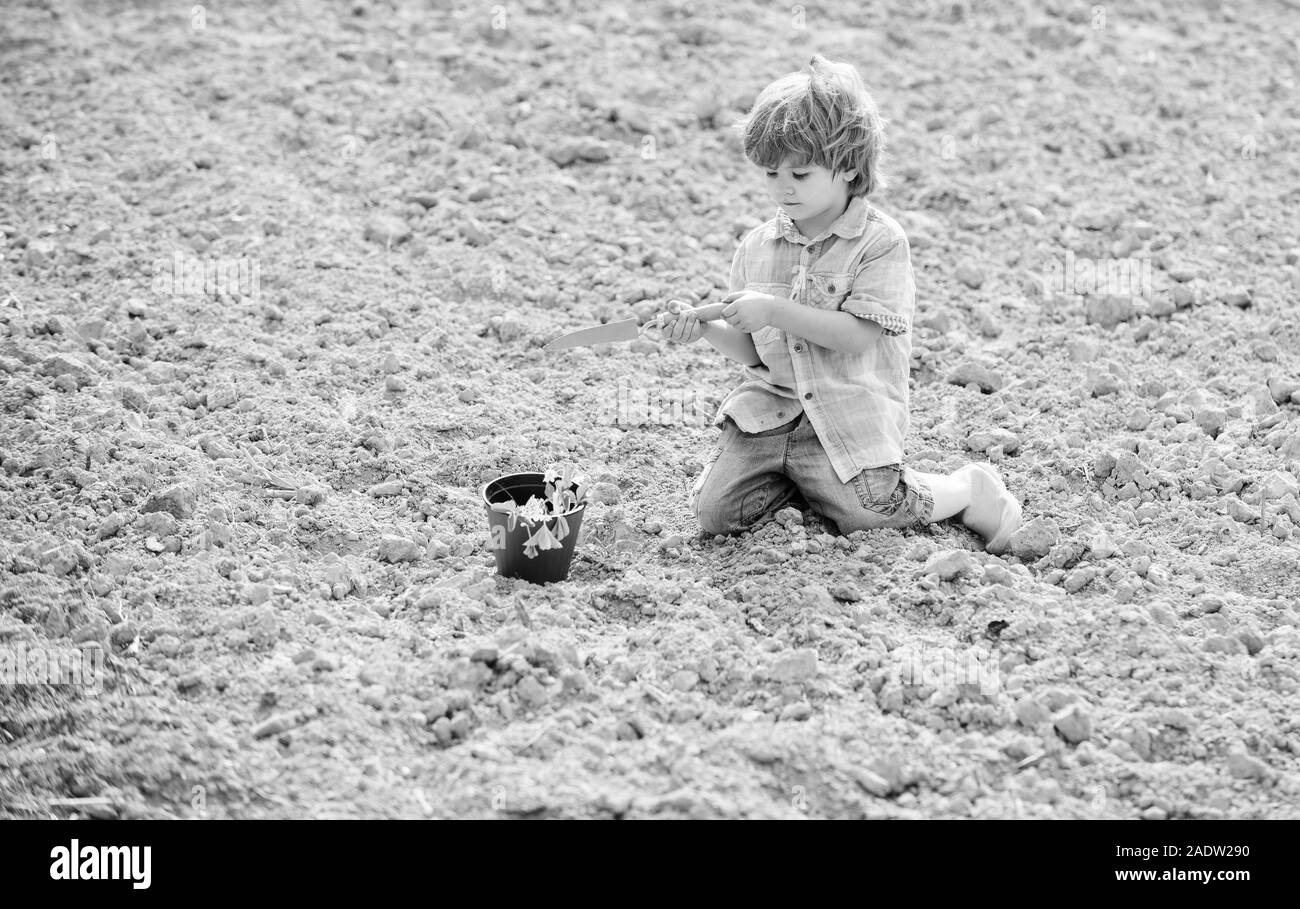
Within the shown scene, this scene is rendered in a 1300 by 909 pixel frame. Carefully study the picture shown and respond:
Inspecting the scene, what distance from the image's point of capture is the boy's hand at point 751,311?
3.04m

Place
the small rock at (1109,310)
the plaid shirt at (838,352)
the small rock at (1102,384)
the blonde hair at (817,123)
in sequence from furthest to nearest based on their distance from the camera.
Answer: the small rock at (1109,310) → the small rock at (1102,384) → the plaid shirt at (838,352) → the blonde hair at (817,123)

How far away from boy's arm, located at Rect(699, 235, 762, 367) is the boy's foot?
2.01ft

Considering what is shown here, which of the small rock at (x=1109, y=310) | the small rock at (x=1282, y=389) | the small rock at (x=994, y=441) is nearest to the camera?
the small rock at (x=994, y=441)

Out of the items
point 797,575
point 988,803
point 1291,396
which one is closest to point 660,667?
point 797,575

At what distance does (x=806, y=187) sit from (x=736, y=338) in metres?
0.41

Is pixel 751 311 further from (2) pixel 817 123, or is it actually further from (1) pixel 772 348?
(2) pixel 817 123

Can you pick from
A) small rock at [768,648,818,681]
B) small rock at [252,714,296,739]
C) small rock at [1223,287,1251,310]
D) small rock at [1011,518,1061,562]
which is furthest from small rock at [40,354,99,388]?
small rock at [1223,287,1251,310]

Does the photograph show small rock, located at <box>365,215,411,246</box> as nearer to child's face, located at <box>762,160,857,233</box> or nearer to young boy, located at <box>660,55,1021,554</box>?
young boy, located at <box>660,55,1021,554</box>

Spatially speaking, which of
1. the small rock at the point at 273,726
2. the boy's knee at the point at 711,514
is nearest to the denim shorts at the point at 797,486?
the boy's knee at the point at 711,514

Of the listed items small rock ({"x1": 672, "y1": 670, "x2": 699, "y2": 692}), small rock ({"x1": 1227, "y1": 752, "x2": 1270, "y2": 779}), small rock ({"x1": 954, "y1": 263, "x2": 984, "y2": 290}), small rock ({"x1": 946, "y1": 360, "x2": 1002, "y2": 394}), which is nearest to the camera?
small rock ({"x1": 1227, "y1": 752, "x2": 1270, "y2": 779})

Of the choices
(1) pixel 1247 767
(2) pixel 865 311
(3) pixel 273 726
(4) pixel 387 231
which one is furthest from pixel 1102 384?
(3) pixel 273 726

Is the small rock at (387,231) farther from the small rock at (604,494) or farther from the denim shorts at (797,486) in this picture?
the denim shorts at (797,486)

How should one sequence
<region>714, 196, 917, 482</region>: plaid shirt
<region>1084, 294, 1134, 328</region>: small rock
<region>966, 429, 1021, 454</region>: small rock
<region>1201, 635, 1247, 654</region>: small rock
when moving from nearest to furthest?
<region>1201, 635, 1247, 654</region>: small rock
<region>714, 196, 917, 482</region>: plaid shirt
<region>966, 429, 1021, 454</region>: small rock
<region>1084, 294, 1134, 328</region>: small rock

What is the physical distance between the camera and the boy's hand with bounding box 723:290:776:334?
3045 millimetres
